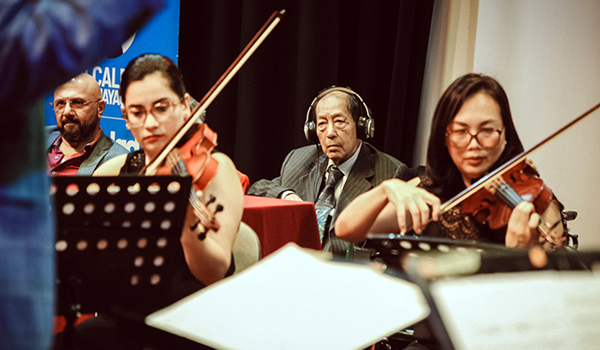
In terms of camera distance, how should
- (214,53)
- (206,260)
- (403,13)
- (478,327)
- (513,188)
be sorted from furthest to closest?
(214,53), (403,13), (513,188), (206,260), (478,327)

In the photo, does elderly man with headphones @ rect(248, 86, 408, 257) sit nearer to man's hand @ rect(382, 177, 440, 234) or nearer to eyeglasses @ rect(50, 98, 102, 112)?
man's hand @ rect(382, 177, 440, 234)

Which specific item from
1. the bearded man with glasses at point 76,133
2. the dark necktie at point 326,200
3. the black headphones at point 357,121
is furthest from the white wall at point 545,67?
the bearded man with glasses at point 76,133

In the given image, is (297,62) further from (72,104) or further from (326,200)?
(72,104)

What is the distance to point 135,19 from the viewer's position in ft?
2.29

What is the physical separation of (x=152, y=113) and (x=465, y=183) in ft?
2.68

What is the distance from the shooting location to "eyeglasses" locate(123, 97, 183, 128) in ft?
3.68

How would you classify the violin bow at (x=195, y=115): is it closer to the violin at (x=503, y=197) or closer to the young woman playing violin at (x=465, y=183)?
the young woman playing violin at (x=465, y=183)

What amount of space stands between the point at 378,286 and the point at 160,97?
0.66 m

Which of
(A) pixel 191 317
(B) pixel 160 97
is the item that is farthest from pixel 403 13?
(A) pixel 191 317

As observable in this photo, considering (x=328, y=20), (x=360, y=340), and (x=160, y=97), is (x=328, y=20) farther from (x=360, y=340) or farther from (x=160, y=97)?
(x=360, y=340)

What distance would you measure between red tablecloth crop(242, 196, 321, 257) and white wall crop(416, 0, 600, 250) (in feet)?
1.96

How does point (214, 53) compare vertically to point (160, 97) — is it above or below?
above

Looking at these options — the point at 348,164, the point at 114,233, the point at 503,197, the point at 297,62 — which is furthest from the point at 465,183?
the point at 297,62

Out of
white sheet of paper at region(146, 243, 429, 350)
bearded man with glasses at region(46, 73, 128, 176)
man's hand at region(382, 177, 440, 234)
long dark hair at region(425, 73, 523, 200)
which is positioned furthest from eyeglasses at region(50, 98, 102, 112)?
long dark hair at region(425, 73, 523, 200)
